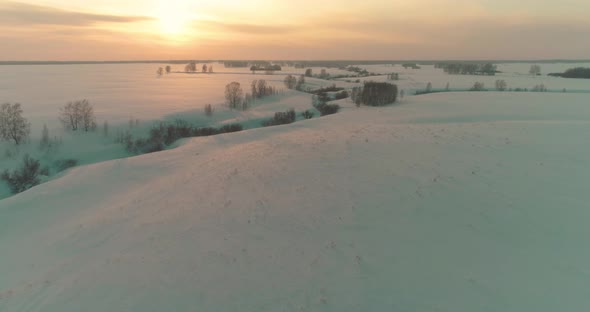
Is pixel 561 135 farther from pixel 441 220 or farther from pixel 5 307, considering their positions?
pixel 5 307

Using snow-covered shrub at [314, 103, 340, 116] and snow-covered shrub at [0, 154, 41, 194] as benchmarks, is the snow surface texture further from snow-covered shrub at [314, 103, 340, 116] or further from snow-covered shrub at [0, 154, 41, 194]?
snow-covered shrub at [314, 103, 340, 116]

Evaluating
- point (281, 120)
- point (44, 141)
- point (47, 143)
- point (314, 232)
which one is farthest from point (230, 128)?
point (314, 232)

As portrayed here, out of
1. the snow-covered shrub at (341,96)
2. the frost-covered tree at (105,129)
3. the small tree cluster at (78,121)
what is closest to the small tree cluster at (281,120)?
the frost-covered tree at (105,129)

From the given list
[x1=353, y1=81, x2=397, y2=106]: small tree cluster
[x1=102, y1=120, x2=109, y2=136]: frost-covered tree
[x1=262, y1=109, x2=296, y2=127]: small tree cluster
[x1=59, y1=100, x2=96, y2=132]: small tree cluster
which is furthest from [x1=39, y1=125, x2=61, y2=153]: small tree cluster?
[x1=353, y1=81, x2=397, y2=106]: small tree cluster

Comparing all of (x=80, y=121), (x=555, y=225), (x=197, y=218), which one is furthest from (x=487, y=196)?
(x=80, y=121)

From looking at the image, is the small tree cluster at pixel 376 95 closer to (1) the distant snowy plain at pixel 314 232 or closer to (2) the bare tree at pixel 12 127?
(1) the distant snowy plain at pixel 314 232

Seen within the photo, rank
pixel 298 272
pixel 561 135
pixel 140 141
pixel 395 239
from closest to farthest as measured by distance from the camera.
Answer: pixel 298 272
pixel 395 239
pixel 561 135
pixel 140 141

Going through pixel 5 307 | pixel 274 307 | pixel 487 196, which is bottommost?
pixel 5 307
